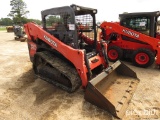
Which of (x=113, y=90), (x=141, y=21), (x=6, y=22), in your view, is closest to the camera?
(x=113, y=90)

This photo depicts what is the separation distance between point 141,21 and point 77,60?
11.7 feet

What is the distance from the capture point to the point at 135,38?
5.99 m

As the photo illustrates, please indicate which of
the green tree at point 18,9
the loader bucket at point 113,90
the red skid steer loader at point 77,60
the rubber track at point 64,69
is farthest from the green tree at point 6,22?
the loader bucket at point 113,90

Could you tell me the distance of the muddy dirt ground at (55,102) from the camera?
3094 mm

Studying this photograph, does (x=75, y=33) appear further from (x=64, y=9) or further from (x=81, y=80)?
(x=81, y=80)

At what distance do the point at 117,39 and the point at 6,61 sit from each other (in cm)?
461

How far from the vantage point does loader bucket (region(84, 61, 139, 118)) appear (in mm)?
3062

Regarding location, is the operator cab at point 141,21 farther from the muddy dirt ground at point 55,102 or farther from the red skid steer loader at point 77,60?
the red skid steer loader at point 77,60

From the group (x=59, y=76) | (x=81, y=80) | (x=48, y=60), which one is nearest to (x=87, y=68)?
Result: (x=81, y=80)

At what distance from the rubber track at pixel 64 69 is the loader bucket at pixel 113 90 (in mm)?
370

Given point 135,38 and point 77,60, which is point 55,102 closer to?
point 77,60

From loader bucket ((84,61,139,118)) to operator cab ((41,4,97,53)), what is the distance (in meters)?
0.97

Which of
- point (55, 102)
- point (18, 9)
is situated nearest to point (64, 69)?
point (55, 102)

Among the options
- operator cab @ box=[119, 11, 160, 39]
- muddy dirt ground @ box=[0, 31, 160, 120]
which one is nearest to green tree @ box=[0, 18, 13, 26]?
operator cab @ box=[119, 11, 160, 39]
